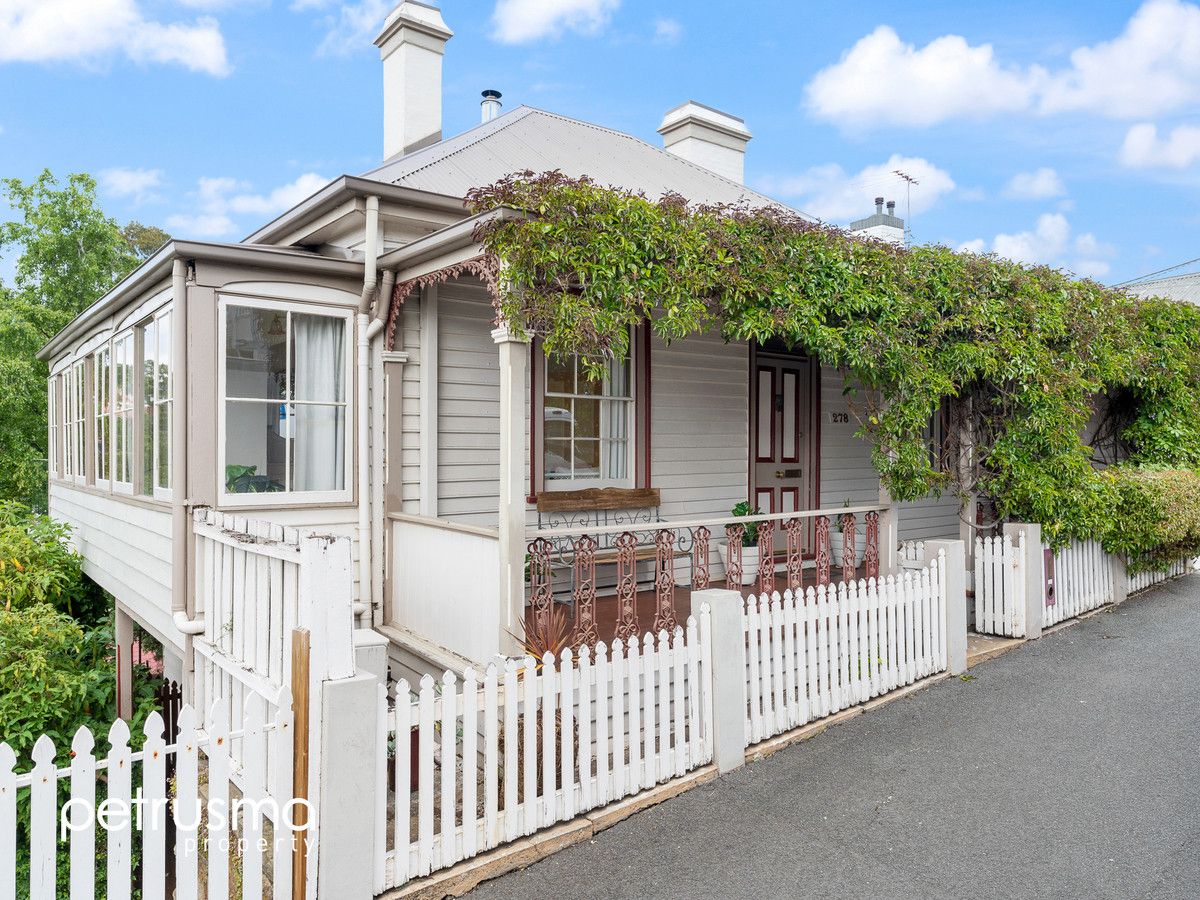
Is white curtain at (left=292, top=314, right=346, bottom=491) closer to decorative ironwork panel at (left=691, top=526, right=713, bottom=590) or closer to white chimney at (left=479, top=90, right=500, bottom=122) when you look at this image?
decorative ironwork panel at (left=691, top=526, right=713, bottom=590)

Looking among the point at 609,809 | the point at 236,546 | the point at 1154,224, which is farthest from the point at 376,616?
the point at 1154,224

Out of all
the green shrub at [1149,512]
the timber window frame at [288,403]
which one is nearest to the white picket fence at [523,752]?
the timber window frame at [288,403]

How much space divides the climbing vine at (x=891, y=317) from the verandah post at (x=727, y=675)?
1766 mm

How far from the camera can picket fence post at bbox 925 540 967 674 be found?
23.1 ft

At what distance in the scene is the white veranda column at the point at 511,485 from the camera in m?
5.04

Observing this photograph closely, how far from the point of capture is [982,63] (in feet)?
99.5

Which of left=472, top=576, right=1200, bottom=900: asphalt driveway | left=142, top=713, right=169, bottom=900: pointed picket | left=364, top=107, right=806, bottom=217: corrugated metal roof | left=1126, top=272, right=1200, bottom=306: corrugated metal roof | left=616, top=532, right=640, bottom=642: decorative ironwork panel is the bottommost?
left=472, top=576, right=1200, bottom=900: asphalt driveway

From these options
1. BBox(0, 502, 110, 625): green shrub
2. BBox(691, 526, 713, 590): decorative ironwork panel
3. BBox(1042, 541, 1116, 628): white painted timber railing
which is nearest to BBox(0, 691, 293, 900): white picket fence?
BBox(691, 526, 713, 590): decorative ironwork panel

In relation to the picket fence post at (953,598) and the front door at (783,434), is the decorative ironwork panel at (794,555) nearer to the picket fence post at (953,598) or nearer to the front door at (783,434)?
the picket fence post at (953,598)

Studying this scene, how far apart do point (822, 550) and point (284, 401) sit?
4662mm

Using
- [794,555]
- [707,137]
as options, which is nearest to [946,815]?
[794,555]

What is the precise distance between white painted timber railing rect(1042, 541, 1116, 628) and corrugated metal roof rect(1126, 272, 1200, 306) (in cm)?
1403

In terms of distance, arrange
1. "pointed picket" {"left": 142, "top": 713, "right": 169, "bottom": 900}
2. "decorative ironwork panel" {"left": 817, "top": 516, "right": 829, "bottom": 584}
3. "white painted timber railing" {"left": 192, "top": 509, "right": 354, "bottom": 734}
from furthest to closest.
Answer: "decorative ironwork panel" {"left": 817, "top": 516, "right": 829, "bottom": 584}
"white painted timber railing" {"left": 192, "top": 509, "right": 354, "bottom": 734}
"pointed picket" {"left": 142, "top": 713, "right": 169, "bottom": 900}

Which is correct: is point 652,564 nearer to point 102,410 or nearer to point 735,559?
point 735,559
